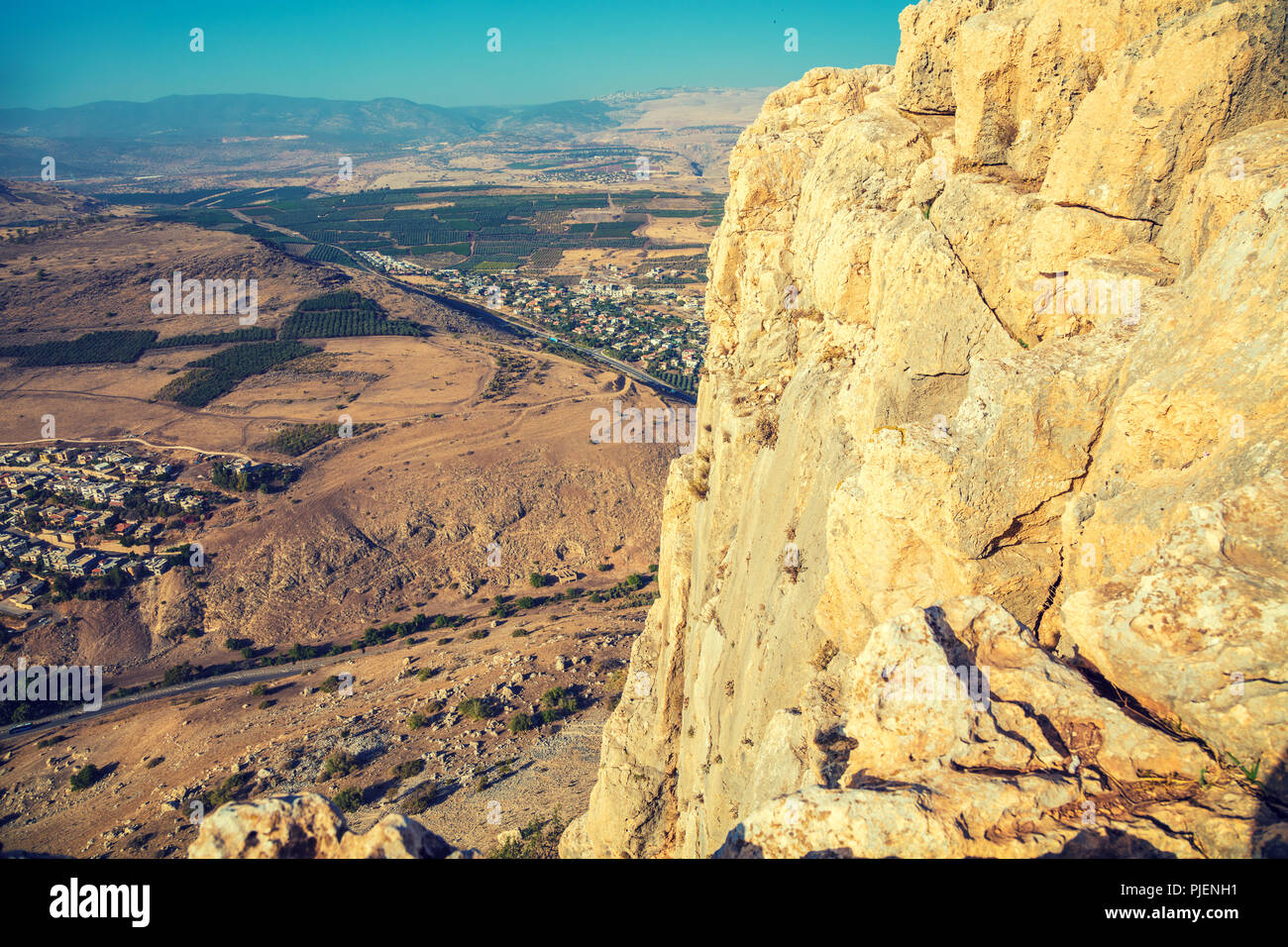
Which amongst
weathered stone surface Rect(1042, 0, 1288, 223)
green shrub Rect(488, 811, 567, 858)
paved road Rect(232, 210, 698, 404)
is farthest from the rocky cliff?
paved road Rect(232, 210, 698, 404)

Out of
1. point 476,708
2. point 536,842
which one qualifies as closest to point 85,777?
point 476,708

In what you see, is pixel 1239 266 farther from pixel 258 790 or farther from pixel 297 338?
pixel 297 338

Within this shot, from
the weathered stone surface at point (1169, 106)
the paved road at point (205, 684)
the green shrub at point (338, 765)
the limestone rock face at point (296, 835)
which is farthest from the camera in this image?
the paved road at point (205, 684)

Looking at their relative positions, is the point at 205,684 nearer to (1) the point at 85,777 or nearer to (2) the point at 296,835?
(1) the point at 85,777

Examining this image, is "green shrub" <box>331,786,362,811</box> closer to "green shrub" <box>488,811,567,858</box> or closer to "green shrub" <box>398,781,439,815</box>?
"green shrub" <box>398,781,439,815</box>

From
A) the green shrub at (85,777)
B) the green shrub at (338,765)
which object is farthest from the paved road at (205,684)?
the green shrub at (338,765)

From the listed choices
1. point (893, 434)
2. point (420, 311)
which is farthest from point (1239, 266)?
point (420, 311)

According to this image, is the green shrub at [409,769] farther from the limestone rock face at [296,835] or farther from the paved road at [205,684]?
the limestone rock face at [296,835]
